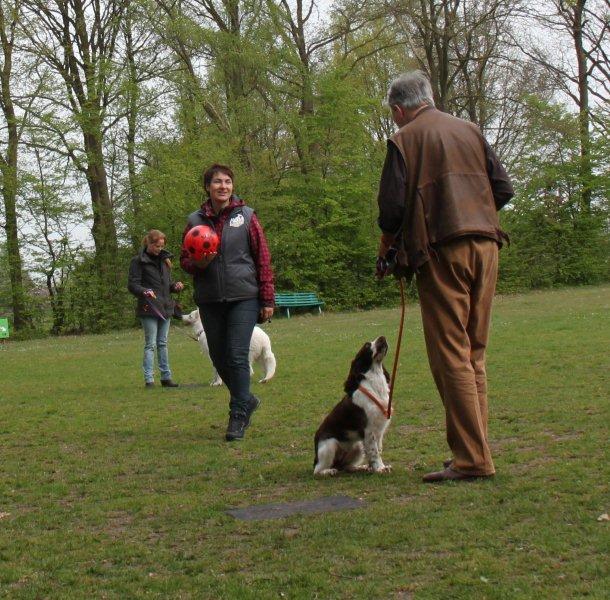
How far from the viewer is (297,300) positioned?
94.7 feet

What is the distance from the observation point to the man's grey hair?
202 inches

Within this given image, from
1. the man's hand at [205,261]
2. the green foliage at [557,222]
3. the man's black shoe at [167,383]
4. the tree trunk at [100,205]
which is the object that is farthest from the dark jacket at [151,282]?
the green foliage at [557,222]

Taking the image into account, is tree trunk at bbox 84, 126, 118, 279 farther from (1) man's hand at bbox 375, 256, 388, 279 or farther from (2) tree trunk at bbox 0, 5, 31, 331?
(1) man's hand at bbox 375, 256, 388, 279

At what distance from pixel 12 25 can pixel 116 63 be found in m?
3.93

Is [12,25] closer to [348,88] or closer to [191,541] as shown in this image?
[348,88]

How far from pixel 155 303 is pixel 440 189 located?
6.81 meters

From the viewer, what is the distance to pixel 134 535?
4.34 m

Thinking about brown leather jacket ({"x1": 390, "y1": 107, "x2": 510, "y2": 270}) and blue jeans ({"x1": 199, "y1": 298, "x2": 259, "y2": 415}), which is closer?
brown leather jacket ({"x1": 390, "y1": 107, "x2": 510, "y2": 270})

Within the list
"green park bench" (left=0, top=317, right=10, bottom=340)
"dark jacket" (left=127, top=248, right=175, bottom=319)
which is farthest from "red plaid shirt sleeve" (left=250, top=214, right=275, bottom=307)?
"green park bench" (left=0, top=317, right=10, bottom=340)

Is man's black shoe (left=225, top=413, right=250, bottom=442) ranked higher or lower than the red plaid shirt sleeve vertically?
lower

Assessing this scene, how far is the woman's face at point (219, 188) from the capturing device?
7.07 metres

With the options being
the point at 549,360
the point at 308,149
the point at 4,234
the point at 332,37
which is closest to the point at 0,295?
the point at 4,234

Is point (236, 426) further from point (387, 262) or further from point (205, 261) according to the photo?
point (387, 262)

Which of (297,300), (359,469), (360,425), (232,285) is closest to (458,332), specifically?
(360,425)
